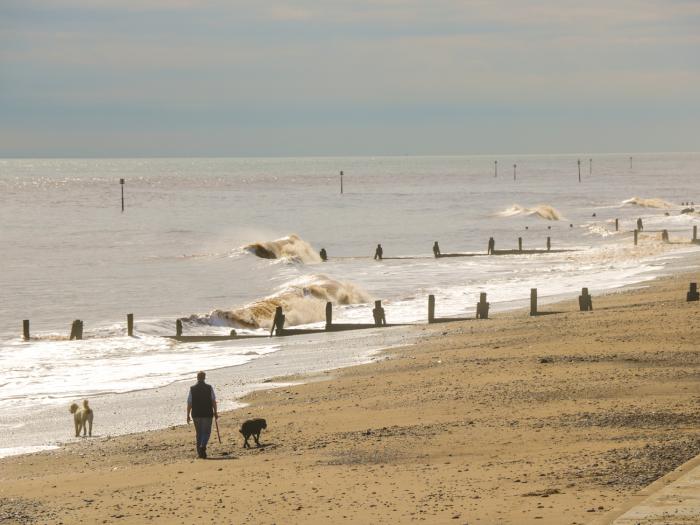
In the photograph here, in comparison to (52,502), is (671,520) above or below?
above

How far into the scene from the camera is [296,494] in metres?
14.0

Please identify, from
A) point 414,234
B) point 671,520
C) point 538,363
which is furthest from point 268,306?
point 414,234

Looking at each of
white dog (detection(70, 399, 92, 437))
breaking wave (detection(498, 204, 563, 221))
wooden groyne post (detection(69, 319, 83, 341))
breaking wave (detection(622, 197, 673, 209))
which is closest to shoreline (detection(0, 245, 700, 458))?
white dog (detection(70, 399, 92, 437))

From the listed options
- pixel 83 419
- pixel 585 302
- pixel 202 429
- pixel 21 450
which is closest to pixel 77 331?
pixel 83 419

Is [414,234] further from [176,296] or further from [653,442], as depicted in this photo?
[653,442]

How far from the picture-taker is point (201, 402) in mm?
17109

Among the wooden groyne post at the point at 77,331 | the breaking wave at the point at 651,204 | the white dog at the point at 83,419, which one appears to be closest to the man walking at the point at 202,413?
the white dog at the point at 83,419

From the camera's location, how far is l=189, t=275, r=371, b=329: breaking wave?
40.9 metres

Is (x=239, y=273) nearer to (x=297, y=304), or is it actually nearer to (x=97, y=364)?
(x=297, y=304)

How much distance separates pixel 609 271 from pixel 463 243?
33763mm

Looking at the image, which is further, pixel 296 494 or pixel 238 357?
pixel 238 357

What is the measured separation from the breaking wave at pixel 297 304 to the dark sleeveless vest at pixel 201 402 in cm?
2317

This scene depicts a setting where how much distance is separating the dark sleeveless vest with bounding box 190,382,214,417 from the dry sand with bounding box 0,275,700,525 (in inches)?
29.1

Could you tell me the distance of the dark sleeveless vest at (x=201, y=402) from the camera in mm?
17031
